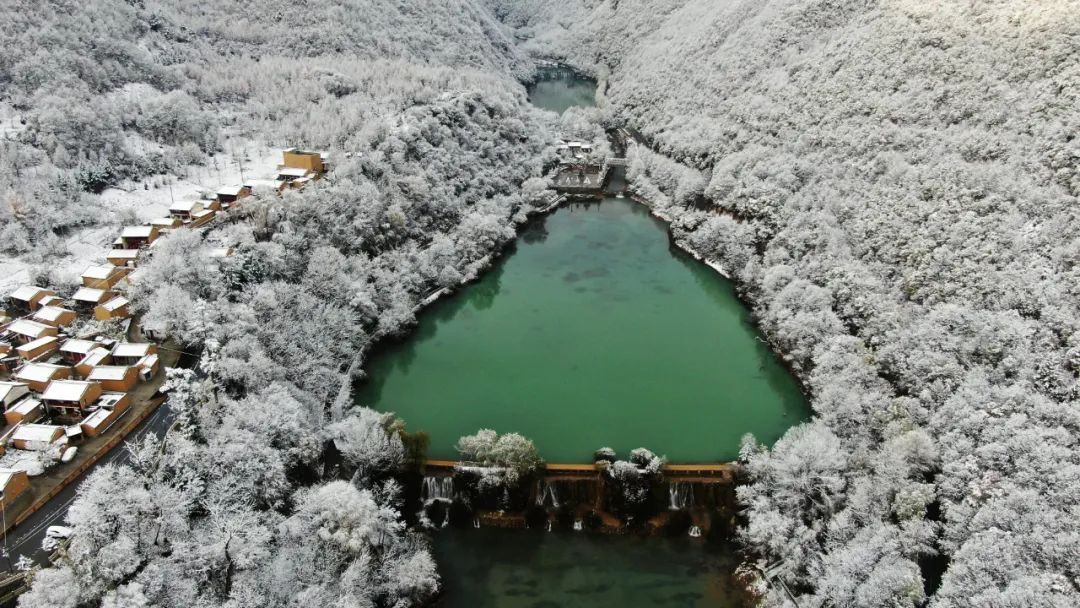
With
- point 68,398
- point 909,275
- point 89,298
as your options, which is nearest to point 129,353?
point 68,398

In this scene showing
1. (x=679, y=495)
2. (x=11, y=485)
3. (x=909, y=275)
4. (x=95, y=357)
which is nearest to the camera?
(x=11, y=485)

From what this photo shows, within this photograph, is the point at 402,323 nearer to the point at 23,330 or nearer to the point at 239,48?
the point at 23,330

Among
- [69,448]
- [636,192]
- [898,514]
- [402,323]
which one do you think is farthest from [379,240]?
[898,514]

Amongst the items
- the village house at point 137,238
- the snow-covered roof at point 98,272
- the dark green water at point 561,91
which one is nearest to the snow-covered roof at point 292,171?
the village house at point 137,238

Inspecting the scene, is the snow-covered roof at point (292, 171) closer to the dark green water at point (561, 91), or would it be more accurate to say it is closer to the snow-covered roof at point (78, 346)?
the snow-covered roof at point (78, 346)

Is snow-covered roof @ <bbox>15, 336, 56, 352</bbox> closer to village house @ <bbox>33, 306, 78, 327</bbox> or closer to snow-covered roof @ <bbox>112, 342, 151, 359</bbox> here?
village house @ <bbox>33, 306, 78, 327</bbox>

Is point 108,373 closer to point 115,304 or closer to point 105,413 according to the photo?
point 105,413
